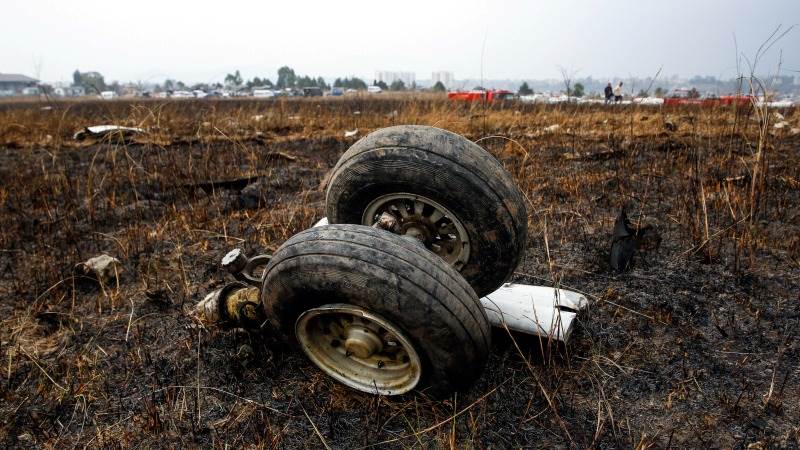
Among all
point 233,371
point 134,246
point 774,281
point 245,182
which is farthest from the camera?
point 245,182

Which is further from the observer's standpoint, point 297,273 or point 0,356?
point 0,356

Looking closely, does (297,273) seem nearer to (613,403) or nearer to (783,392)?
(613,403)

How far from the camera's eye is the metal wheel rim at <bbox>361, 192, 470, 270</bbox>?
2.12 meters

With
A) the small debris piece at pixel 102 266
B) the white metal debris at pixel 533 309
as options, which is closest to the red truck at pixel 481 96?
the white metal debris at pixel 533 309

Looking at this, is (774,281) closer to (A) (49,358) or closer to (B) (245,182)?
(A) (49,358)

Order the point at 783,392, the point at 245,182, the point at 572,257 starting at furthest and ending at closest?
the point at 245,182 → the point at 572,257 → the point at 783,392

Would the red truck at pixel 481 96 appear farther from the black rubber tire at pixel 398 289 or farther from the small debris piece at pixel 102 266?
the black rubber tire at pixel 398 289

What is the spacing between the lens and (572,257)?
317 cm

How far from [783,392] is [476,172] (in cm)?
153

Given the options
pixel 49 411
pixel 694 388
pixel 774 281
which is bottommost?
pixel 49 411

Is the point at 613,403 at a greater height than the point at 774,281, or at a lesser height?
lesser

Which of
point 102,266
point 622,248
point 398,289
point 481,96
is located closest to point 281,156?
point 481,96

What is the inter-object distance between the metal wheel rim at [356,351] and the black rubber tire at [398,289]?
6 centimetres

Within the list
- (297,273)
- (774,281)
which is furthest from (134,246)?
(774,281)
